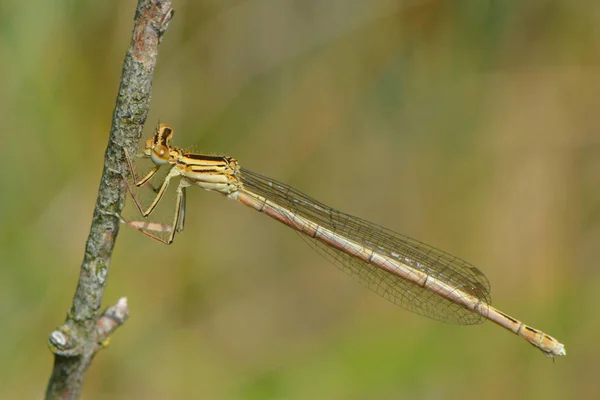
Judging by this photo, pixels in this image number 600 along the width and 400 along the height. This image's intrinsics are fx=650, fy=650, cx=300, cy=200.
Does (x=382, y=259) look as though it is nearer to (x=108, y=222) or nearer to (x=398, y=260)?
(x=398, y=260)

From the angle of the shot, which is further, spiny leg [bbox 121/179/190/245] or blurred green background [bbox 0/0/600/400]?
blurred green background [bbox 0/0/600/400]

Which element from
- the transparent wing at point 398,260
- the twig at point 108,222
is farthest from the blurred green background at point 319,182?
the twig at point 108,222

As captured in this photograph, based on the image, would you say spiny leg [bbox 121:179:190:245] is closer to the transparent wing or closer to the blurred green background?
the transparent wing

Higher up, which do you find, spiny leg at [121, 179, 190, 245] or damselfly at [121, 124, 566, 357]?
damselfly at [121, 124, 566, 357]

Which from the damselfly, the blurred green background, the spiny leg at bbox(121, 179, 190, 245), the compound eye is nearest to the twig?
the spiny leg at bbox(121, 179, 190, 245)

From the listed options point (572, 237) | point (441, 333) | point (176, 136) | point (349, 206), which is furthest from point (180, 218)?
point (572, 237)
